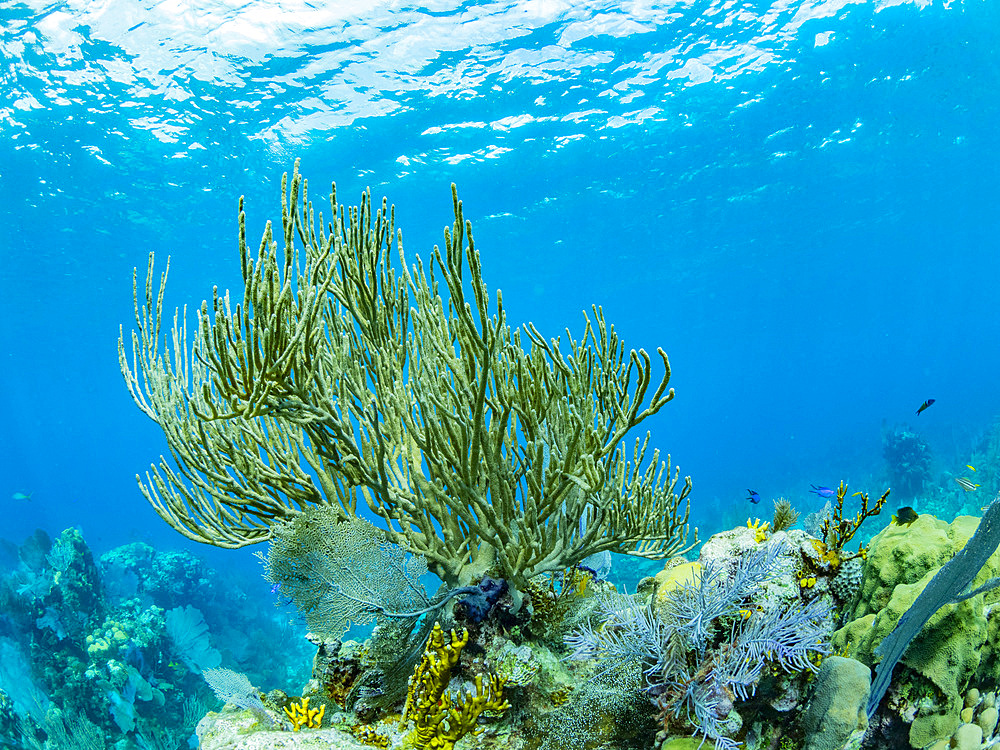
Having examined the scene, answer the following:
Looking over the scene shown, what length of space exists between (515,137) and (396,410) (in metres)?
18.6

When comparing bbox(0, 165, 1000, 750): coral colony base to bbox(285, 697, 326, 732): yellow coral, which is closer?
bbox(0, 165, 1000, 750): coral colony base

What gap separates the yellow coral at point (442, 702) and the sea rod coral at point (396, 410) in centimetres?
56

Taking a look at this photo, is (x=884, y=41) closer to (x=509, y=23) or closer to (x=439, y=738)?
(x=509, y=23)

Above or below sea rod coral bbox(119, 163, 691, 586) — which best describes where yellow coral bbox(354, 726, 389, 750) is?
below

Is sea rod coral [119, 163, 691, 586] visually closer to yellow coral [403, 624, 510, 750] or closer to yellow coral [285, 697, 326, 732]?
yellow coral [403, 624, 510, 750]

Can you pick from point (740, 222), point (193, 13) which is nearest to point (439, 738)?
point (193, 13)

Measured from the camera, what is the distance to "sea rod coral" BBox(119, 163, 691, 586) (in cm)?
286

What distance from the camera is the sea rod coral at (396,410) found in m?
2.86

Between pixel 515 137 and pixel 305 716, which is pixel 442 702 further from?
pixel 515 137

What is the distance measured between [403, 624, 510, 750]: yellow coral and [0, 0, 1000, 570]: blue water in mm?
14381

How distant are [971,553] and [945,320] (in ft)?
474

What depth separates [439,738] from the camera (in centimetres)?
297

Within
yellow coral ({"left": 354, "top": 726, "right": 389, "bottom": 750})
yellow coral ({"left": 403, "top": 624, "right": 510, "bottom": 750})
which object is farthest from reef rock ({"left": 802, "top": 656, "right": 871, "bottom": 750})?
yellow coral ({"left": 354, "top": 726, "right": 389, "bottom": 750})

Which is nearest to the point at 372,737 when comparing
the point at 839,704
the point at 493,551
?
the point at 493,551
